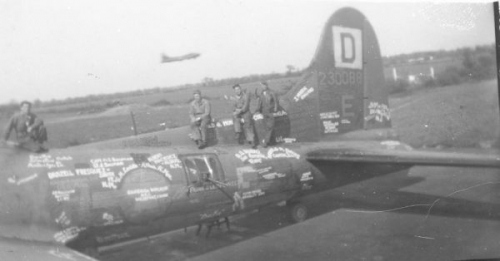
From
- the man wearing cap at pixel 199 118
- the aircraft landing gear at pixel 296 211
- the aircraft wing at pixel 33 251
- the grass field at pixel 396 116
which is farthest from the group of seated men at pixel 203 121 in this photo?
the aircraft landing gear at pixel 296 211

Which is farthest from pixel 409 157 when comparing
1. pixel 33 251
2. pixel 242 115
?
pixel 33 251

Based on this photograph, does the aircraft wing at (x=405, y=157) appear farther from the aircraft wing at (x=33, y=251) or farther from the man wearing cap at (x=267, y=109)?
the aircraft wing at (x=33, y=251)

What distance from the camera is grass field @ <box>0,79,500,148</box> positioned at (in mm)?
5300

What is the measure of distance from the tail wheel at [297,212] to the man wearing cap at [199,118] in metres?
2.51

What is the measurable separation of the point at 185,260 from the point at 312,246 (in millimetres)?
2039

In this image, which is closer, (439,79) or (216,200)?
(216,200)

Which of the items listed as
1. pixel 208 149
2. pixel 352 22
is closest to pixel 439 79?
pixel 352 22

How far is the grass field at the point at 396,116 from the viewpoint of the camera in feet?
17.4

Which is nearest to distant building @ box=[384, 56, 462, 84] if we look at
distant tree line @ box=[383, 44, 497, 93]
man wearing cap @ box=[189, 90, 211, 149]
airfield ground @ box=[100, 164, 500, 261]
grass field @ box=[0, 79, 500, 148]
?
distant tree line @ box=[383, 44, 497, 93]

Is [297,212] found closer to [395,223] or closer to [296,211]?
[296,211]

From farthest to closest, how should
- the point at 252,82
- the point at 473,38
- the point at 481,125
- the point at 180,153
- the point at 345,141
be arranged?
the point at 481,125
the point at 345,141
the point at 473,38
the point at 252,82
the point at 180,153

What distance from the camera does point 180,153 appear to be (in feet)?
20.1

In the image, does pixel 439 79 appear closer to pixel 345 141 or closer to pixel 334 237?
pixel 345 141

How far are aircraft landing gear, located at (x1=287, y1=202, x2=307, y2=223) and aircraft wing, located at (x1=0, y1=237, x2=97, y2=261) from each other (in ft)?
13.9
